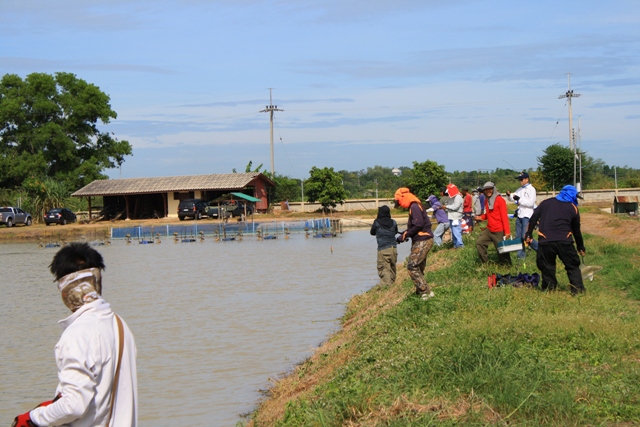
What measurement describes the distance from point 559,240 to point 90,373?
7.70 meters

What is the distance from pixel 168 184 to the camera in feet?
185

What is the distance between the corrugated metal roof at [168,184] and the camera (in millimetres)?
54975

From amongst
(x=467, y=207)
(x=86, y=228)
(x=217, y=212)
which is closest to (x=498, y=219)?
(x=467, y=207)

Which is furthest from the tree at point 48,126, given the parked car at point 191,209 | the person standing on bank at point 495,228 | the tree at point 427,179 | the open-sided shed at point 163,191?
the person standing on bank at point 495,228

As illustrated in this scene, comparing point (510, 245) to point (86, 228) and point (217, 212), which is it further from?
point (86, 228)

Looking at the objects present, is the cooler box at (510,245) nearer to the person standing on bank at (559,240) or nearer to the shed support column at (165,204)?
the person standing on bank at (559,240)

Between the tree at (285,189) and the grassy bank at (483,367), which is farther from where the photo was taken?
the tree at (285,189)

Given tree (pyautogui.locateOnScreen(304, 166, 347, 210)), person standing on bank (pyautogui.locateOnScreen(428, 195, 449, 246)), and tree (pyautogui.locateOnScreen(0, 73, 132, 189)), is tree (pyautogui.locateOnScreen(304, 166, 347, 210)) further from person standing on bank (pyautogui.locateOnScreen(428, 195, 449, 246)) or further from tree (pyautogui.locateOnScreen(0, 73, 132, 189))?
person standing on bank (pyautogui.locateOnScreen(428, 195, 449, 246))

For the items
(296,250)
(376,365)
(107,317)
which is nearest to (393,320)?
(376,365)

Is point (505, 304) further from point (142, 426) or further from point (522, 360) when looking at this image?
point (142, 426)

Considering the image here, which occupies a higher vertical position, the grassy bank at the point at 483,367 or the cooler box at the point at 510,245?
the cooler box at the point at 510,245

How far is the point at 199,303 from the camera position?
19422 millimetres

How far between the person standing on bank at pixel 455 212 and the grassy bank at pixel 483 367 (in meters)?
6.37

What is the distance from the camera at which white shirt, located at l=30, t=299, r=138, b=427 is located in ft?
11.9
